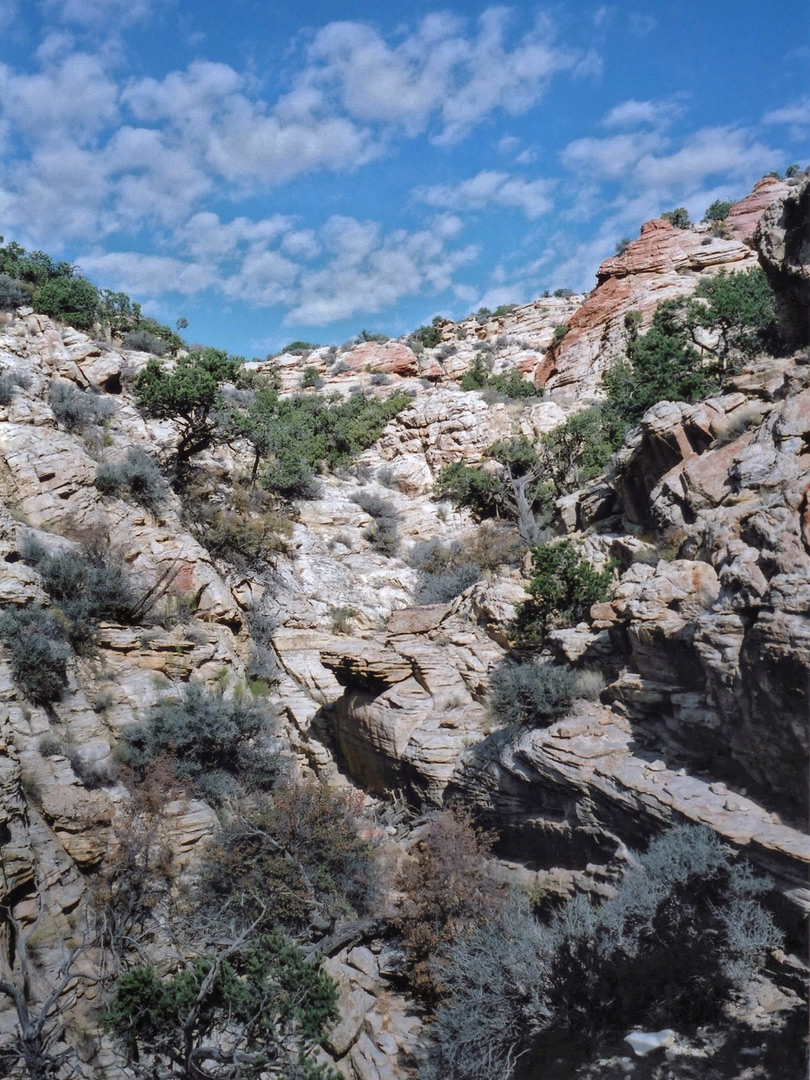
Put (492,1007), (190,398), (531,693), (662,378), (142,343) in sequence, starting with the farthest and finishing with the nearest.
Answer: (142,343), (190,398), (662,378), (531,693), (492,1007)

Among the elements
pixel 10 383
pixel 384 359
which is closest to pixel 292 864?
pixel 10 383

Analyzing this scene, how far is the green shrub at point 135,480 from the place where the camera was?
16.2 metres

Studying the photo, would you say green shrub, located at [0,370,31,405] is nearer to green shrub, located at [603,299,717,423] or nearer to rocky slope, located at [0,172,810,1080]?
rocky slope, located at [0,172,810,1080]

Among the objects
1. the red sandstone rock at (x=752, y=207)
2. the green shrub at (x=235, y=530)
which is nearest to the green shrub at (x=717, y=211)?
the red sandstone rock at (x=752, y=207)

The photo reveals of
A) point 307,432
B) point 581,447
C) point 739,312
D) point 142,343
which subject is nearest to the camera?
point 739,312

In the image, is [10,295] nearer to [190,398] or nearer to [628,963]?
[190,398]

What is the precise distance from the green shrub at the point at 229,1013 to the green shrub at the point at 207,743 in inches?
202

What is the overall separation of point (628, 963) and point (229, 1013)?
430 cm

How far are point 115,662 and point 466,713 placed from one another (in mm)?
7488

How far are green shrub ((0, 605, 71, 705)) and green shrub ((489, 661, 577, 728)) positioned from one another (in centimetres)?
793

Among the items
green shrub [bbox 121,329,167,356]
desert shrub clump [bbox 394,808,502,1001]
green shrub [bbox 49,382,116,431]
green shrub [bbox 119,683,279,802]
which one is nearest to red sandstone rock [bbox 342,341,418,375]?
green shrub [bbox 121,329,167,356]

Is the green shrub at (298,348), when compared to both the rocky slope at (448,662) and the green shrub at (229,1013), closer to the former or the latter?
the rocky slope at (448,662)

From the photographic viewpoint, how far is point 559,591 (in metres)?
11.9

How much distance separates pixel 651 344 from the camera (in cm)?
1798
